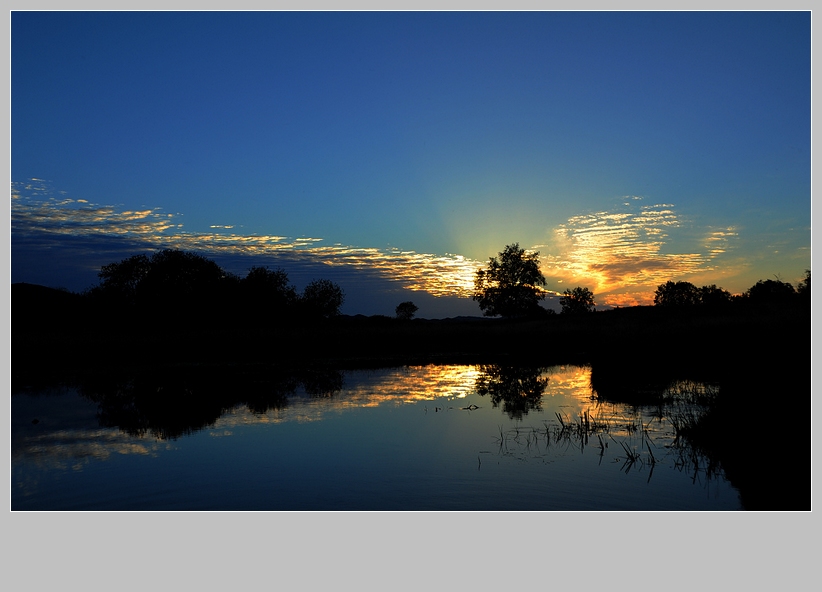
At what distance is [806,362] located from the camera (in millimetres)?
12008

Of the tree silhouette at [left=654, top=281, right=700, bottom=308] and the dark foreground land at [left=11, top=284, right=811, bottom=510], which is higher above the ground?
the tree silhouette at [left=654, top=281, right=700, bottom=308]

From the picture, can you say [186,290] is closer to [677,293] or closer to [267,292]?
[267,292]

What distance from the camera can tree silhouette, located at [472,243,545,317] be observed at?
79.8 m

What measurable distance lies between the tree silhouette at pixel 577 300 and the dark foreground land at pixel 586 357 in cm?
6799

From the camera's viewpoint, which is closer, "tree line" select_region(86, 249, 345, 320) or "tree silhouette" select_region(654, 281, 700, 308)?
"tree line" select_region(86, 249, 345, 320)

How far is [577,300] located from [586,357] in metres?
99.6

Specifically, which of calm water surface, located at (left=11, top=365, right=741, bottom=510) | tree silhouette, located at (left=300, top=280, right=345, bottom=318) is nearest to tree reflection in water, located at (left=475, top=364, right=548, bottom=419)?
calm water surface, located at (left=11, top=365, right=741, bottom=510)

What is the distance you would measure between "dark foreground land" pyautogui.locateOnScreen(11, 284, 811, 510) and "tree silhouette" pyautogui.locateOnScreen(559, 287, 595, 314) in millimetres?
67992

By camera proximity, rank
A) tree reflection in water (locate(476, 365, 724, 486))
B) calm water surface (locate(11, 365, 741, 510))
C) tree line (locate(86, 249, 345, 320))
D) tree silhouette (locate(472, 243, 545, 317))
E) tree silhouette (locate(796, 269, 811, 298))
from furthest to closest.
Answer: tree silhouette (locate(472, 243, 545, 317)) → tree line (locate(86, 249, 345, 320)) → tree silhouette (locate(796, 269, 811, 298)) → tree reflection in water (locate(476, 365, 724, 486)) → calm water surface (locate(11, 365, 741, 510))

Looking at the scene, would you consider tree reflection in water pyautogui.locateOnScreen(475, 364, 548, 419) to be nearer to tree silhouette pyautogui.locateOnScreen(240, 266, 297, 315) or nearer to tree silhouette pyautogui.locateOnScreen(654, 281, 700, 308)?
tree silhouette pyautogui.locateOnScreen(240, 266, 297, 315)

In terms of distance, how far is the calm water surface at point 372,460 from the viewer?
26.3 ft

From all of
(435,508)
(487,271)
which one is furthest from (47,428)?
(487,271)

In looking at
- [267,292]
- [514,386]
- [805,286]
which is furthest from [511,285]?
[514,386]

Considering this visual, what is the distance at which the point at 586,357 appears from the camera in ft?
104
